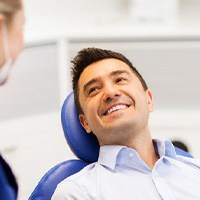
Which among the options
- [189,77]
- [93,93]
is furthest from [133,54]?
[93,93]

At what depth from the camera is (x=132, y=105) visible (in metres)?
1.46

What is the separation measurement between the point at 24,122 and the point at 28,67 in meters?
0.34

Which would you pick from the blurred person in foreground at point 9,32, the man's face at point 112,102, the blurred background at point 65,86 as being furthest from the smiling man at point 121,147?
the blurred background at point 65,86

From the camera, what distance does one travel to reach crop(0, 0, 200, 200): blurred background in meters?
2.33

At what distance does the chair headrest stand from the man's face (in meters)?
0.03

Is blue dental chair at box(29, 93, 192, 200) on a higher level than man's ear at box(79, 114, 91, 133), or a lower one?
lower

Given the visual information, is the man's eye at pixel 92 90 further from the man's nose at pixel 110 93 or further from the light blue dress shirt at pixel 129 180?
the light blue dress shirt at pixel 129 180

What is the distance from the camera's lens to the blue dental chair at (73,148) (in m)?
1.46

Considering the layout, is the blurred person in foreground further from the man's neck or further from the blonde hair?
the man's neck

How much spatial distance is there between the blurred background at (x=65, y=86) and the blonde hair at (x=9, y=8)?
4.73ft

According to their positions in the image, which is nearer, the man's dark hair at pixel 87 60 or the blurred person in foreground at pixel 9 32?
the blurred person in foreground at pixel 9 32

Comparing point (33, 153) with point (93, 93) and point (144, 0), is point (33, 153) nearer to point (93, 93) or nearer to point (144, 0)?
point (93, 93)

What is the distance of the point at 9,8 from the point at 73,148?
789 millimetres

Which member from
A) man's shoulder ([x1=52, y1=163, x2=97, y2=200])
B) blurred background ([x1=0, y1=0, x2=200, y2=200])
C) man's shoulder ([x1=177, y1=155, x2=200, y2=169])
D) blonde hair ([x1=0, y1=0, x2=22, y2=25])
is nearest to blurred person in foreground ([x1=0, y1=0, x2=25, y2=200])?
blonde hair ([x1=0, y1=0, x2=22, y2=25])
